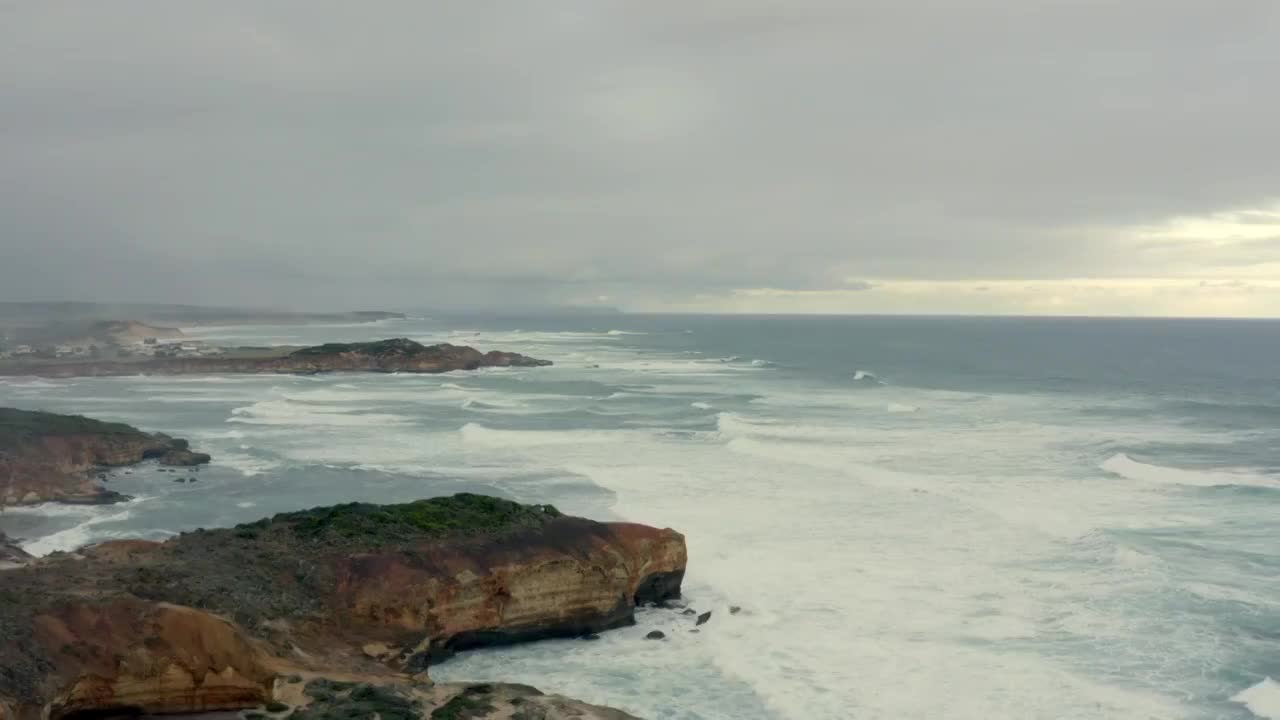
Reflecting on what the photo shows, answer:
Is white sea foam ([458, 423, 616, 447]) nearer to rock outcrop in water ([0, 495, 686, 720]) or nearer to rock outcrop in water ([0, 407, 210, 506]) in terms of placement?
rock outcrop in water ([0, 407, 210, 506])

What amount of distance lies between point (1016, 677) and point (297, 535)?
15.9 m

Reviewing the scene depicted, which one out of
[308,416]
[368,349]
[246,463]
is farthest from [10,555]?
[368,349]

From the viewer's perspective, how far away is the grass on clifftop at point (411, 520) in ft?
78.0

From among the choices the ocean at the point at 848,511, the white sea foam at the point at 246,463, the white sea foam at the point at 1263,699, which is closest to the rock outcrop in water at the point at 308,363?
the ocean at the point at 848,511

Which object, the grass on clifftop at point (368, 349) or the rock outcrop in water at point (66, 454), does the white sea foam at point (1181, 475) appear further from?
the grass on clifftop at point (368, 349)

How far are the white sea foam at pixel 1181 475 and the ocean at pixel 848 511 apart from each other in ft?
0.62

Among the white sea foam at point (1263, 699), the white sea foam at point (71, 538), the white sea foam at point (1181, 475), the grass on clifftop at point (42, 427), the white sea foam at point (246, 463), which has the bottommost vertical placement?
the white sea foam at point (71, 538)

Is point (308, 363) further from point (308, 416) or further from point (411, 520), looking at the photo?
point (411, 520)

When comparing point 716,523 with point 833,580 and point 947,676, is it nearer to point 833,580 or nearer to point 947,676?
point 833,580

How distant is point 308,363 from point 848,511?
232 feet

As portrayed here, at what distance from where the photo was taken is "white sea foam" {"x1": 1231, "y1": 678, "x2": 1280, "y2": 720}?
18.7 metres

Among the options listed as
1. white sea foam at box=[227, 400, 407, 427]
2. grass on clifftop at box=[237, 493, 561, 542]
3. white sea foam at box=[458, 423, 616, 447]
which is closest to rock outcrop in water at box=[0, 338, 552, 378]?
white sea foam at box=[227, 400, 407, 427]

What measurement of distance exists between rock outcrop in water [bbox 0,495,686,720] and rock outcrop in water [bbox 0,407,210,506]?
16.8 meters

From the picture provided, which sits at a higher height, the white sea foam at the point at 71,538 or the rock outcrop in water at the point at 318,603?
the rock outcrop in water at the point at 318,603
